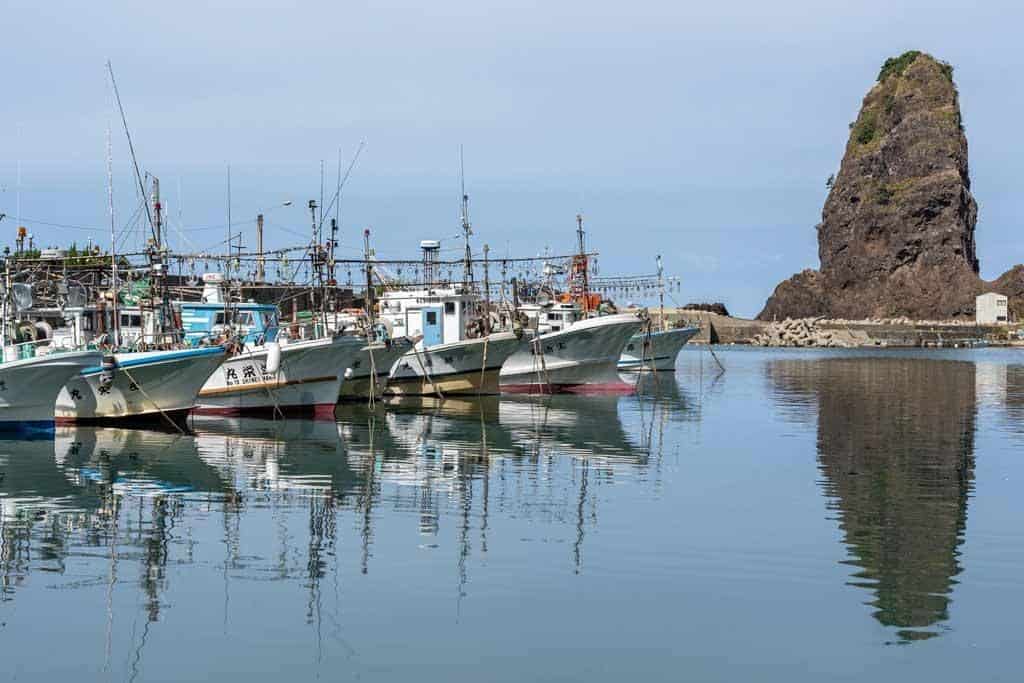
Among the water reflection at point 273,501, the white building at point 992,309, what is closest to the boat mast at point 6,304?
the water reflection at point 273,501

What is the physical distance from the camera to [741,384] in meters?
65.9

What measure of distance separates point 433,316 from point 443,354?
4.75ft

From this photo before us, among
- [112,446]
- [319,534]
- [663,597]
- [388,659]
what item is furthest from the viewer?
[112,446]

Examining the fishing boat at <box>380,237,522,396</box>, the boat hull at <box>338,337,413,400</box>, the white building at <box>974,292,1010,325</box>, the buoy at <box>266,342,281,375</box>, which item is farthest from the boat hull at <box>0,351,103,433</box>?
the white building at <box>974,292,1010,325</box>

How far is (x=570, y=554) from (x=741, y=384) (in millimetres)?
49817

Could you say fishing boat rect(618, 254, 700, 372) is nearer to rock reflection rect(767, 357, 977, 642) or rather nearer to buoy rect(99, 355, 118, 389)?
rock reflection rect(767, 357, 977, 642)

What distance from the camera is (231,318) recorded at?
42094 millimetres

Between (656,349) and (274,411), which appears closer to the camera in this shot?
(274,411)

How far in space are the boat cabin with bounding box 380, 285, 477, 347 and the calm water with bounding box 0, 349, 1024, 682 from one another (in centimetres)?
1694

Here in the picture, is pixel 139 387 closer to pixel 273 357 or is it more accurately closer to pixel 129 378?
pixel 129 378

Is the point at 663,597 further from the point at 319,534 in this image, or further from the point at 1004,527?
the point at 1004,527

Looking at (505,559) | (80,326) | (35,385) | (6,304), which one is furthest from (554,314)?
(505,559)

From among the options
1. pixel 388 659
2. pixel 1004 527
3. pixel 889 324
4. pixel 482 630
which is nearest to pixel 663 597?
pixel 482 630

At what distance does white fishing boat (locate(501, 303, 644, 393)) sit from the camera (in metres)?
53.0
